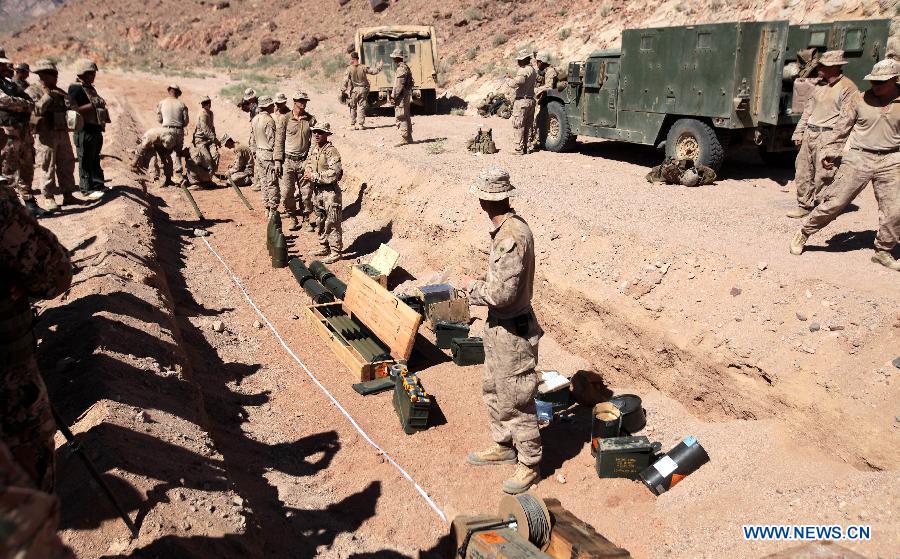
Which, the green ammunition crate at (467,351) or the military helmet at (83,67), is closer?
the green ammunition crate at (467,351)

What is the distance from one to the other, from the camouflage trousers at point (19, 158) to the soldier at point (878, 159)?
389 inches

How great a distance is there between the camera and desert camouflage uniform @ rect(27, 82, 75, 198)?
32.6 ft

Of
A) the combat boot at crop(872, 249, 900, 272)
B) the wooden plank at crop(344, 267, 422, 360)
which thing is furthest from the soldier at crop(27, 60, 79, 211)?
the combat boot at crop(872, 249, 900, 272)

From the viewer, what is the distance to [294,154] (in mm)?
11492

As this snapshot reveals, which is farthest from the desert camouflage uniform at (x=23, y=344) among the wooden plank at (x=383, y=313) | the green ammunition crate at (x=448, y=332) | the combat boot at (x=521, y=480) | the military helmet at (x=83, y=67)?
the military helmet at (x=83, y=67)

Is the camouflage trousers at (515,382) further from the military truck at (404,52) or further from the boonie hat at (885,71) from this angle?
the military truck at (404,52)

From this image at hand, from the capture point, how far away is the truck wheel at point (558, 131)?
555 inches

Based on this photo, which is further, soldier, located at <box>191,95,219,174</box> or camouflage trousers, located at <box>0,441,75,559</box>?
soldier, located at <box>191,95,219,174</box>

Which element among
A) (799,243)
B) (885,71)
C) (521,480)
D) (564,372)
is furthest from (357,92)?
(521,480)

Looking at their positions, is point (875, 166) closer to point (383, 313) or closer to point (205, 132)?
point (383, 313)

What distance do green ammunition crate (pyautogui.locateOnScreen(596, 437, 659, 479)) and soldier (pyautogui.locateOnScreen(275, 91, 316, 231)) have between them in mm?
7128

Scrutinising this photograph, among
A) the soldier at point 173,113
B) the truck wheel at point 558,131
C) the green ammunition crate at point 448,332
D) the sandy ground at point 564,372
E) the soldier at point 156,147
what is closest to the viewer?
the sandy ground at point 564,372

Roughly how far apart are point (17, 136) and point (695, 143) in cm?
1036

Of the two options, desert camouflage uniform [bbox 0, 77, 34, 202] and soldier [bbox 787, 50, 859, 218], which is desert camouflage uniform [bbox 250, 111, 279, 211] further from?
soldier [bbox 787, 50, 859, 218]
